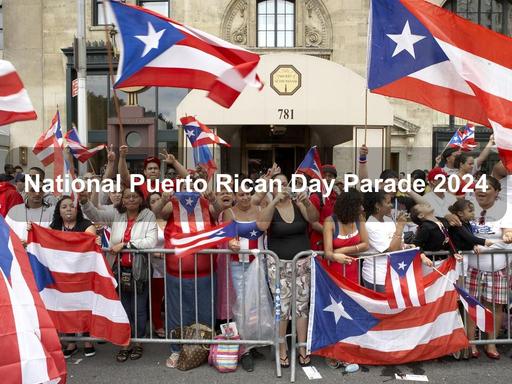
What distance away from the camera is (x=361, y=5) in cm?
1580

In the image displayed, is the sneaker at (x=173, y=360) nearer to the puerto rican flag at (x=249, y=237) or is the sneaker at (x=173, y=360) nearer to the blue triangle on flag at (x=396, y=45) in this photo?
the puerto rican flag at (x=249, y=237)

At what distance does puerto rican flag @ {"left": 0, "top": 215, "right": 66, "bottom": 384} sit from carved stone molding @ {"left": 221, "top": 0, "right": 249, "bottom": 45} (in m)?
14.2

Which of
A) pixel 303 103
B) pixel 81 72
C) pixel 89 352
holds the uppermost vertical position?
pixel 81 72

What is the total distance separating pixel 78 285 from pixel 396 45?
401cm

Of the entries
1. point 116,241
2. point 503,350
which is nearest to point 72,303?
point 116,241

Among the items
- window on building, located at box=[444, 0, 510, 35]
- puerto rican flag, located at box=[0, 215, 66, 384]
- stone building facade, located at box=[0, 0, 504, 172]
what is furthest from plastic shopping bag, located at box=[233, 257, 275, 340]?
window on building, located at box=[444, 0, 510, 35]

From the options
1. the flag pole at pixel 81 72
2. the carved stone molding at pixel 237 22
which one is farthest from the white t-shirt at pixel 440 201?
the carved stone molding at pixel 237 22

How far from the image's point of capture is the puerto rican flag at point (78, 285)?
14.4ft

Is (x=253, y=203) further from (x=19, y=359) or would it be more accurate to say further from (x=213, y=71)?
(x=19, y=359)

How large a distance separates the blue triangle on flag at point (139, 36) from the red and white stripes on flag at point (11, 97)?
0.88 meters

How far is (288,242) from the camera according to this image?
4508 millimetres

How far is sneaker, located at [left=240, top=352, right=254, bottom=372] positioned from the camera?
4344mm

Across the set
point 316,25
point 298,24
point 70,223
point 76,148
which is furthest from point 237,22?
point 70,223

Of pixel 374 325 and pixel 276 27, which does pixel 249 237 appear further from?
pixel 276 27
